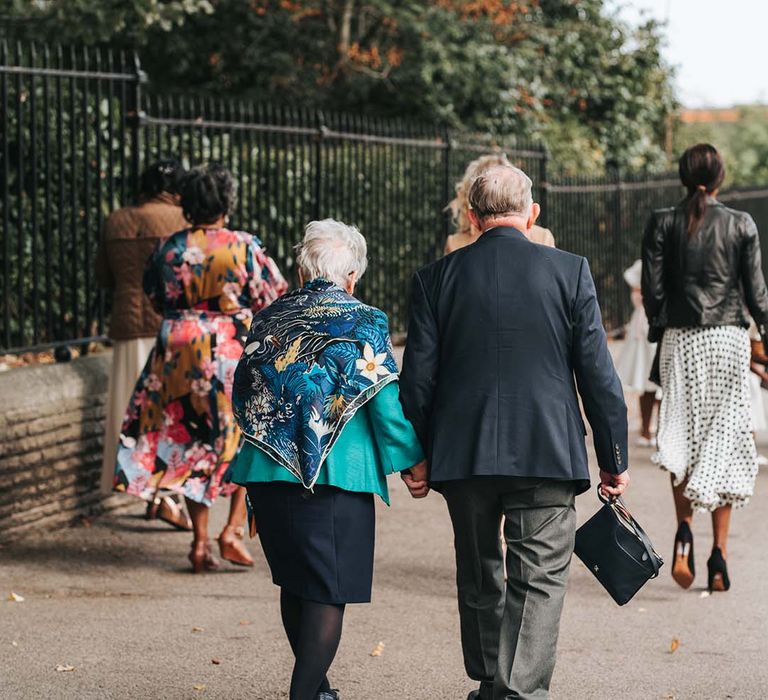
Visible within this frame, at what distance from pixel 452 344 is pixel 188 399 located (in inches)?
107

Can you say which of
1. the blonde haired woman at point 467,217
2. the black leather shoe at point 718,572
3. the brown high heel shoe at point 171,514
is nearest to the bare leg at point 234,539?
the brown high heel shoe at point 171,514

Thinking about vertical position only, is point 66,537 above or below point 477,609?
below

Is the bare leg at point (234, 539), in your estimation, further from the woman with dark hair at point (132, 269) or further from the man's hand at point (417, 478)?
the man's hand at point (417, 478)

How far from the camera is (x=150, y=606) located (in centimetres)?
606

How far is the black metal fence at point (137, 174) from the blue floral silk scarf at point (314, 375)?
3.56m

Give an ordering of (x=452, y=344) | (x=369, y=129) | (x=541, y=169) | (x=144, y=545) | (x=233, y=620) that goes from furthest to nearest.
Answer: (x=541, y=169)
(x=369, y=129)
(x=144, y=545)
(x=233, y=620)
(x=452, y=344)

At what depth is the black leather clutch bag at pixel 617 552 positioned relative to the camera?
441 centimetres

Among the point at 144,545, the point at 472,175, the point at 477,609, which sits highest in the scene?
the point at 472,175

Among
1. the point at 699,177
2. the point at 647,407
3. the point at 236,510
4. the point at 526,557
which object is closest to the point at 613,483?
the point at 526,557

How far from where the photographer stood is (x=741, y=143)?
39812mm

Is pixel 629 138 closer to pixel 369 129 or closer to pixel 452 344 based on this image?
pixel 369 129

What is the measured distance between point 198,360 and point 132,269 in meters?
1.01

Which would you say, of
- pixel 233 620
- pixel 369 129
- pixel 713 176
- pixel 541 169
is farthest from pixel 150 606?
pixel 541 169

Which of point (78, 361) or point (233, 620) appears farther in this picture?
point (78, 361)
